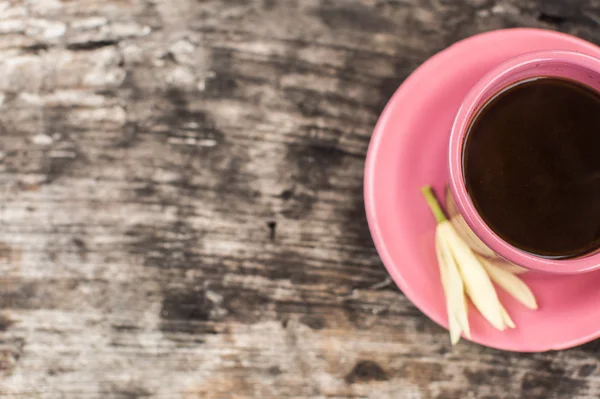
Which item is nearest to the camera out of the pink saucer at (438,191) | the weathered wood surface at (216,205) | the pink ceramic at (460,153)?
the pink ceramic at (460,153)

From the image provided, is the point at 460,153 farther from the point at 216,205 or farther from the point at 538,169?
the point at 216,205

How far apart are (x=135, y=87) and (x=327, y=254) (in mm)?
347

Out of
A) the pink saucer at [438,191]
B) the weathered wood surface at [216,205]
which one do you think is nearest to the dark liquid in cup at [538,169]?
the pink saucer at [438,191]

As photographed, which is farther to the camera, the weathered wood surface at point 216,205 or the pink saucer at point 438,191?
the weathered wood surface at point 216,205

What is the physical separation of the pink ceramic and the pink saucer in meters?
0.09

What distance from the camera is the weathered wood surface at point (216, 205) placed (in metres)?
0.71

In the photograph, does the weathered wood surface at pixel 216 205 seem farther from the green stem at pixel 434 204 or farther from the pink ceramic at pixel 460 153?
the pink ceramic at pixel 460 153

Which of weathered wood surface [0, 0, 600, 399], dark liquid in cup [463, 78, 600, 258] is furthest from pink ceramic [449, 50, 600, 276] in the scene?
weathered wood surface [0, 0, 600, 399]

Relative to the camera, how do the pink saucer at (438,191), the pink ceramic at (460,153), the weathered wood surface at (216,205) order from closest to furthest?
1. the pink ceramic at (460,153)
2. the pink saucer at (438,191)
3. the weathered wood surface at (216,205)

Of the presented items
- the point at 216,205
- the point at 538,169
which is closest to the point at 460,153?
the point at 538,169

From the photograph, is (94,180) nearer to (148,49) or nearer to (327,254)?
(148,49)

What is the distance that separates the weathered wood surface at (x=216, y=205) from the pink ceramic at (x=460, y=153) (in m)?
0.23

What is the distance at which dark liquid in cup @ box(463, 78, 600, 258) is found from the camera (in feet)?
1.79

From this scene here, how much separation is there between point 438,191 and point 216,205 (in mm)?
292
